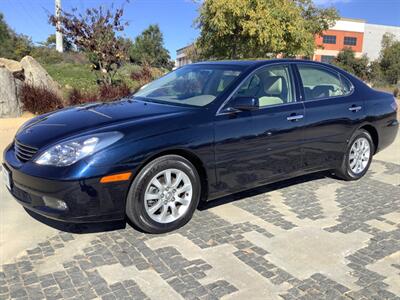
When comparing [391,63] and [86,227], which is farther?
[391,63]

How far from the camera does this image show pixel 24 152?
3613 millimetres

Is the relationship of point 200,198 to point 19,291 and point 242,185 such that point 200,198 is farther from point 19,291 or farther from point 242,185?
point 19,291

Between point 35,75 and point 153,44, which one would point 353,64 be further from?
point 35,75

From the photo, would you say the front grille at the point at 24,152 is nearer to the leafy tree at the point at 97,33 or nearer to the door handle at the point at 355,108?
the door handle at the point at 355,108

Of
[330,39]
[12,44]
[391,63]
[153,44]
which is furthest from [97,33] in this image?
[330,39]

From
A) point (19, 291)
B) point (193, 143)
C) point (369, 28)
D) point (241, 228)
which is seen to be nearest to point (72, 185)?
point (19, 291)

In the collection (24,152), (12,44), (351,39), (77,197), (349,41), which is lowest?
(77,197)

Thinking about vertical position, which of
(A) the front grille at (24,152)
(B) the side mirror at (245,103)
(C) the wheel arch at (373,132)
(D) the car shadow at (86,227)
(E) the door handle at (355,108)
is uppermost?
(B) the side mirror at (245,103)

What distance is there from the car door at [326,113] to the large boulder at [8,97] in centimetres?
787

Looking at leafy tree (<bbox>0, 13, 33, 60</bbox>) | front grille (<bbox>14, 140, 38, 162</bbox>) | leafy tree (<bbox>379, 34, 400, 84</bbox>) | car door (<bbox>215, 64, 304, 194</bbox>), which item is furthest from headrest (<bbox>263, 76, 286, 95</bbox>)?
leafy tree (<bbox>379, 34, 400, 84</bbox>)

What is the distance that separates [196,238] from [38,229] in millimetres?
1535

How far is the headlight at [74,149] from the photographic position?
3.31 metres

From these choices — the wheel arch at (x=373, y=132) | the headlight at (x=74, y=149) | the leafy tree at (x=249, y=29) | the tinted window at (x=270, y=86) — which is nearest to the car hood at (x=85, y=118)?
the headlight at (x=74, y=149)

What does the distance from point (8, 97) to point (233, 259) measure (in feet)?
28.4
